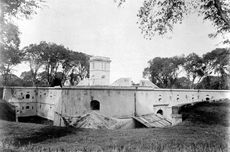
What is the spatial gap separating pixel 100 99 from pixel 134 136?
12.9 metres

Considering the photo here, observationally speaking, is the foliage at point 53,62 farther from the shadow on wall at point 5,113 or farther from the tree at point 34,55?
the shadow on wall at point 5,113

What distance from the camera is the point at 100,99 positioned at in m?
18.9

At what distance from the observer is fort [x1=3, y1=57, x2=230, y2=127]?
18828 millimetres

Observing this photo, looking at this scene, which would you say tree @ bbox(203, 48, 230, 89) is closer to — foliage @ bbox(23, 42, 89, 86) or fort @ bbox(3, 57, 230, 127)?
fort @ bbox(3, 57, 230, 127)

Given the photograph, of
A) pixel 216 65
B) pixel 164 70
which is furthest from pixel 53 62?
pixel 216 65

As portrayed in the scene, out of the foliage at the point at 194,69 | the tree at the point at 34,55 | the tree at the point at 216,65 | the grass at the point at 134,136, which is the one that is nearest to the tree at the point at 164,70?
the foliage at the point at 194,69

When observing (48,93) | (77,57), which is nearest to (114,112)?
(48,93)

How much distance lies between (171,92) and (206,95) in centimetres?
800

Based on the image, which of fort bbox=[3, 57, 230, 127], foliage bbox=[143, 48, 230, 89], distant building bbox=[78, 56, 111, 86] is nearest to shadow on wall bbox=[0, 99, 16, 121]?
fort bbox=[3, 57, 230, 127]

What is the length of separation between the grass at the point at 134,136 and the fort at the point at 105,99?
68.5 inches

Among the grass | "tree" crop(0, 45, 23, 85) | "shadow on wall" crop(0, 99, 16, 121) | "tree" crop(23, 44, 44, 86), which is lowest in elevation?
"shadow on wall" crop(0, 99, 16, 121)

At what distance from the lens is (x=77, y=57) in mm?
40125

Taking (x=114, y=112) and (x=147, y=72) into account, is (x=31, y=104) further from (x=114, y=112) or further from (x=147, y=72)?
(x=147, y=72)

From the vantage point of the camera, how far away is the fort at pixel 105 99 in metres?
18.8
